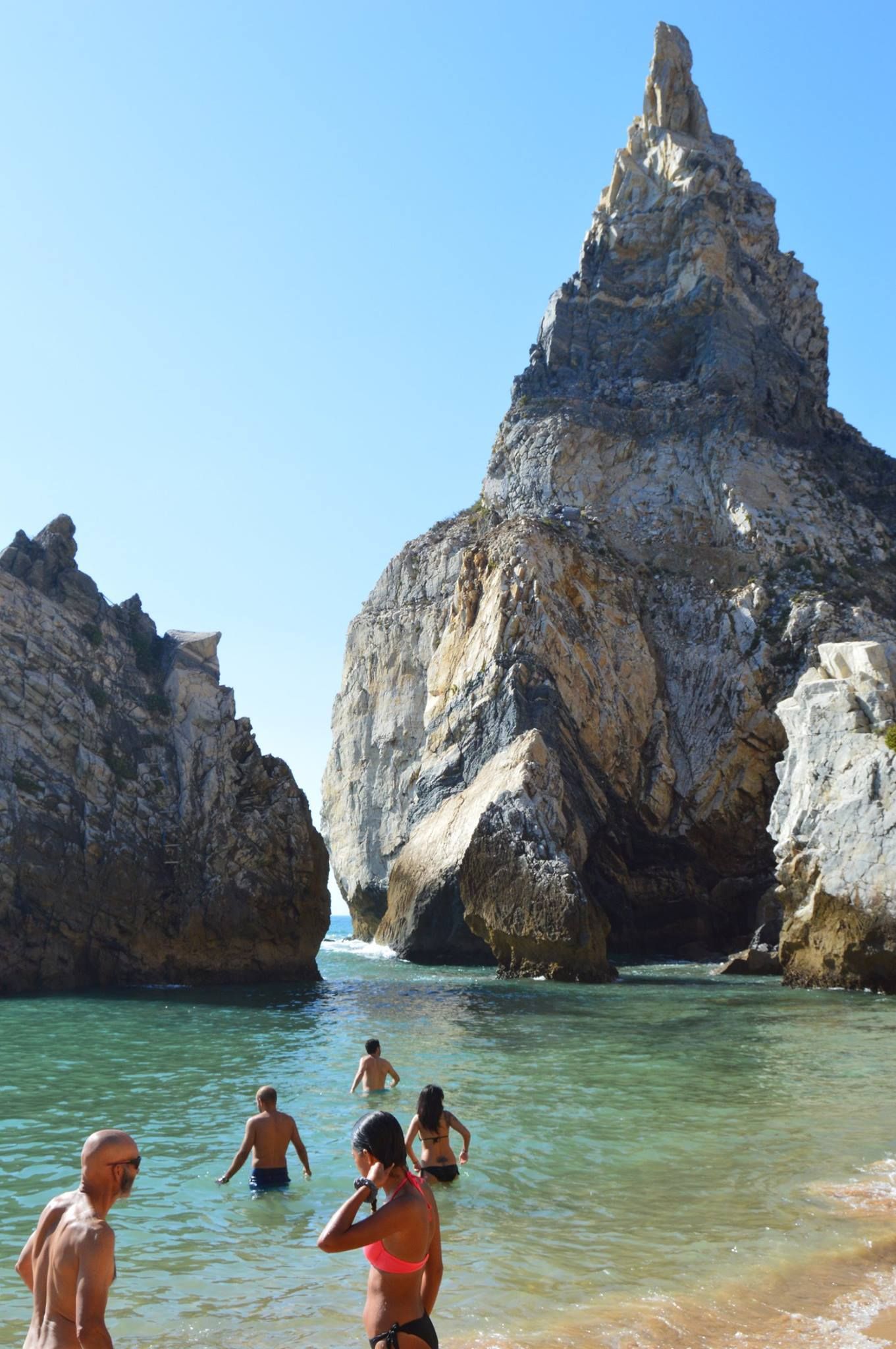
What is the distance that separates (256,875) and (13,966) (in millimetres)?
7309

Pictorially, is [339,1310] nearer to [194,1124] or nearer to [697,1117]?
[194,1124]

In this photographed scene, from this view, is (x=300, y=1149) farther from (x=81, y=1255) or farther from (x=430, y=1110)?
(x=81, y=1255)

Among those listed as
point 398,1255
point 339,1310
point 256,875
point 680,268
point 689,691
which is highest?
point 680,268

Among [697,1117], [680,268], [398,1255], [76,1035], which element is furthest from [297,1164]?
[680,268]

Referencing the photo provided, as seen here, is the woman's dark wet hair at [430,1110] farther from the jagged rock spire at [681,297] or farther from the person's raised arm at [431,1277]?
the jagged rock spire at [681,297]

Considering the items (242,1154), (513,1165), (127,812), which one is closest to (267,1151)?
(242,1154)

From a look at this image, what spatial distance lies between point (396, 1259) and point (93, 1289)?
4.40 feet

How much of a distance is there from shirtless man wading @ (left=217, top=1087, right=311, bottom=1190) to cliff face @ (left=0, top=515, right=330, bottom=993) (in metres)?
20.8

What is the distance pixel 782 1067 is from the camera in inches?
719

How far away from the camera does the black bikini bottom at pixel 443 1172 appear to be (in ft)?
36.3

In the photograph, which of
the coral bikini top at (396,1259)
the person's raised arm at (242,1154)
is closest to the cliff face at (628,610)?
the person's raised arm at (242,1154)

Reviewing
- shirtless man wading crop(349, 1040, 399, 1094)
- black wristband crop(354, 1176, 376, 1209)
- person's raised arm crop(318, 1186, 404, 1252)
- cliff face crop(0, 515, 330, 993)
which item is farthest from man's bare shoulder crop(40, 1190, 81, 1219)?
cliff face crop(0, 515, 330, 993)

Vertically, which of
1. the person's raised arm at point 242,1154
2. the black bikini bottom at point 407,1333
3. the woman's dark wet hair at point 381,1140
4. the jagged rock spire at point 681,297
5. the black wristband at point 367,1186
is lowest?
the person's raised arm at point 242,1154

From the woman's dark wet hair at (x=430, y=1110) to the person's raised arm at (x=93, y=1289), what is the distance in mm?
6448
